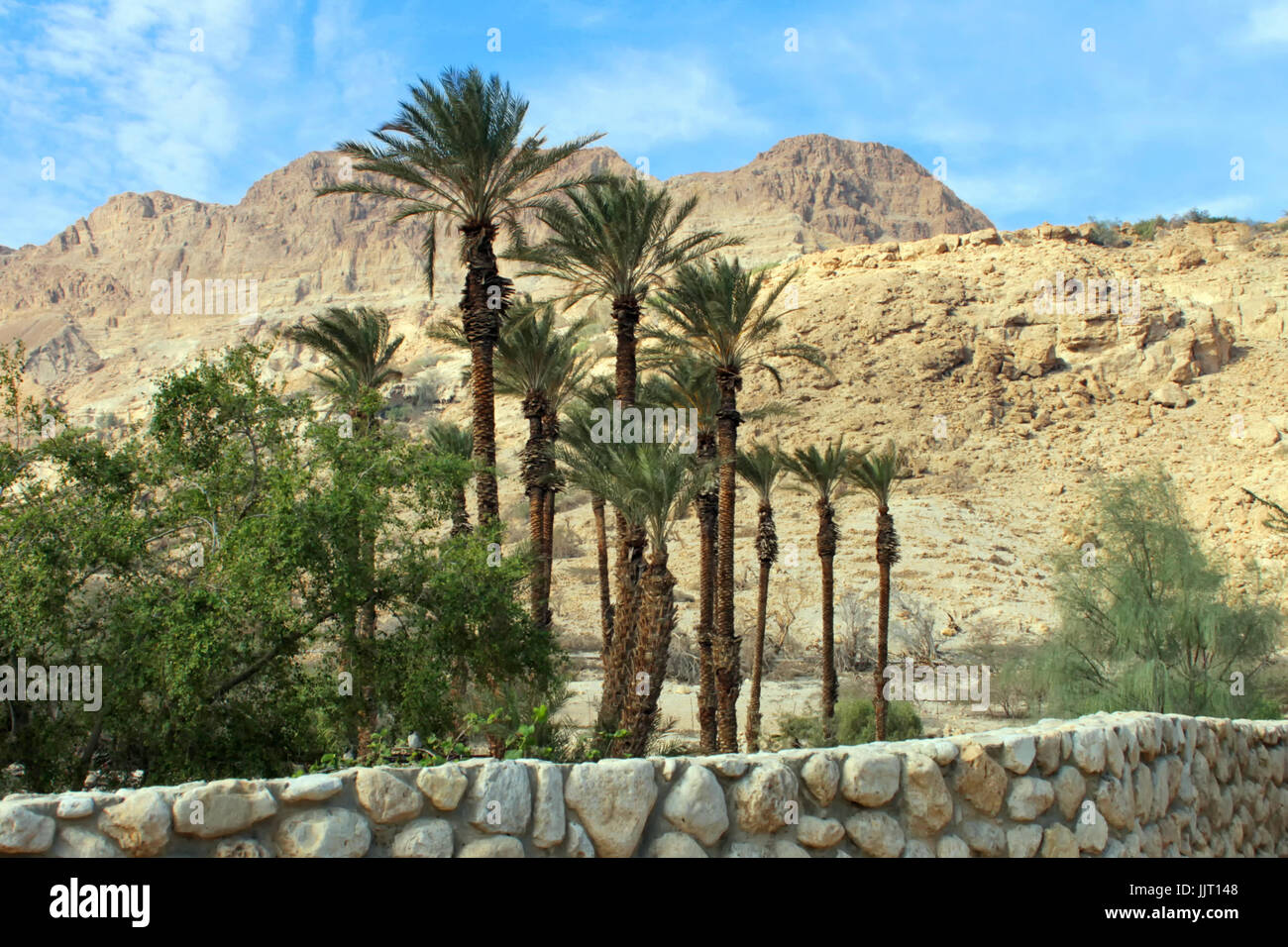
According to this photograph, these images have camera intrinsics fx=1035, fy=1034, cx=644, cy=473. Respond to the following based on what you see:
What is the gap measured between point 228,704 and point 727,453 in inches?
463

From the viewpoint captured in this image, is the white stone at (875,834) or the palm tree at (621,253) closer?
the white stone at (875,834)

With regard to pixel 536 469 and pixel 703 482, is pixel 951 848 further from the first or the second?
pixel 536 469

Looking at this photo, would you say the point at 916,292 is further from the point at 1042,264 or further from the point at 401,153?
the point at 401,153

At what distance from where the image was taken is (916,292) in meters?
61.2

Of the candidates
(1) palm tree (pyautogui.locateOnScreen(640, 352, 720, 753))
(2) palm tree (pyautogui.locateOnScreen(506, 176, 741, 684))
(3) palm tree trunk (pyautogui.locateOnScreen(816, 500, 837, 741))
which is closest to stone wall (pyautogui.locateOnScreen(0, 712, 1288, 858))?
(2) palm tree (pyautogui.locateOnScreen(506, 176, 741, 684))

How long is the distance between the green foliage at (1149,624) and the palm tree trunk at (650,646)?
950 cm

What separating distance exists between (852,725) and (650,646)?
398 inches

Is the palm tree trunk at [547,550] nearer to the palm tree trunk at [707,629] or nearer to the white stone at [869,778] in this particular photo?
the palm tree trunk at [707,629]

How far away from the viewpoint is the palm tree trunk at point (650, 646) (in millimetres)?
17016

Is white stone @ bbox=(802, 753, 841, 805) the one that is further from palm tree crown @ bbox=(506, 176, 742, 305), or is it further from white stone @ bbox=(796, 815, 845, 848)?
palm tree crown @ bbox=(506, 176, 742, 305)

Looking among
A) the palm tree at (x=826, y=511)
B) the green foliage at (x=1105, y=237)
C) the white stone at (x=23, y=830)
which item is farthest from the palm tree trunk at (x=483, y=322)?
the green foliage at (x=1105, y=237)

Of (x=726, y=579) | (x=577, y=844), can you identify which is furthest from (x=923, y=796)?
(x=726, y=579)

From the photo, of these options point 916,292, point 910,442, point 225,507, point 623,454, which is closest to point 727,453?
point 623,454

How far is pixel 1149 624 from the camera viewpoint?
22219mm
